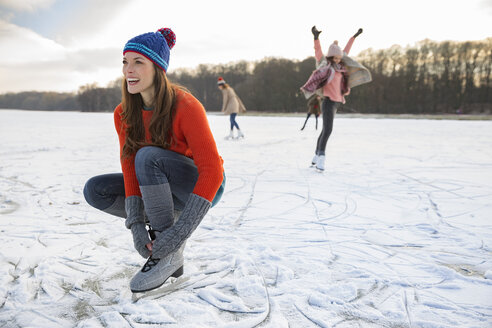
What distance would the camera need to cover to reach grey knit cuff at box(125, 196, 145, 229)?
1477 mm

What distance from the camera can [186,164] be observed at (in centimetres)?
151

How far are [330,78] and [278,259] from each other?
297 cm

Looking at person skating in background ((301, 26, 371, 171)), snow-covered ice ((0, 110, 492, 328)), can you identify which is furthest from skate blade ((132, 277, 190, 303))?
person skating in background ((301, 26, 371, 171))

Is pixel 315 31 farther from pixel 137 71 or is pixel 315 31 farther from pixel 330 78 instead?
pixel 137 71

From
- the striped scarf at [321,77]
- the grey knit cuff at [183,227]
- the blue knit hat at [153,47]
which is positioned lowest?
the grey knit cuff at [183,227]

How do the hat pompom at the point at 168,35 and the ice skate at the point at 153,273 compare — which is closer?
the ice skate at the point at 153,273

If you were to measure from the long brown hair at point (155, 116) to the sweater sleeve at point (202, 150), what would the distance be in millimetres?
75

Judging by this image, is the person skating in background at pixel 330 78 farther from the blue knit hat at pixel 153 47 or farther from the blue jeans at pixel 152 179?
the blue jeans at pixel 152 179

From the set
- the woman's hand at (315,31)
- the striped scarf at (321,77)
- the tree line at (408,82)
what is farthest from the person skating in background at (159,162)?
the tree line at (408,82)

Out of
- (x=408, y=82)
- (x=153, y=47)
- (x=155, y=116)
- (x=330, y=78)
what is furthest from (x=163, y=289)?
(x=408, y=82)

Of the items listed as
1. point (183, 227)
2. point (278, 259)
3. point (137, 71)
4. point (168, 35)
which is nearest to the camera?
point (183, 227)

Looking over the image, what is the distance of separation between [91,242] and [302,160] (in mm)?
3684

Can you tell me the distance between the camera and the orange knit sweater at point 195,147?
1.37 metres

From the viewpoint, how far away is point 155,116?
1.46 meters
